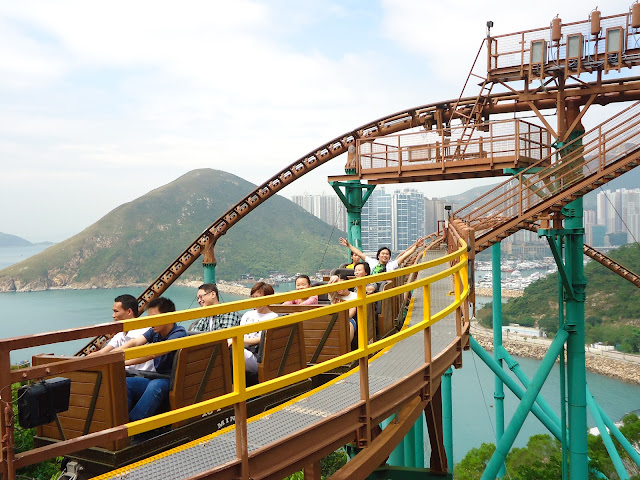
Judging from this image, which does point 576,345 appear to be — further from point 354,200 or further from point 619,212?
point 619,212

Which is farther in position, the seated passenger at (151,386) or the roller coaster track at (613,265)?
the roller coaster track at (613,265)

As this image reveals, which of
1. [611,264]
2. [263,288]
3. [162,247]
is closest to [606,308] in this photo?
[611,264]

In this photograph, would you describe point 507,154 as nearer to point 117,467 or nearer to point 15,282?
point 117,467

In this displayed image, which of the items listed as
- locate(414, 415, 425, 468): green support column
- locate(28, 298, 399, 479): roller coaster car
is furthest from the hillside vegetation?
locate(28, 298, 399, 479): roller coaster car

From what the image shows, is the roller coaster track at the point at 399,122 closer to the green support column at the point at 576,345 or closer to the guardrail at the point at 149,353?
the green support column at the point at 576,345

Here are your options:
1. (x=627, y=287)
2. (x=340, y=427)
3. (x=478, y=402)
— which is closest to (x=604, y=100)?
(x=340, y=427)

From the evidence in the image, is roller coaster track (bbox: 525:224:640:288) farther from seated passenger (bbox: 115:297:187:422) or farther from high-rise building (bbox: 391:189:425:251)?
high-rise building (bbox: 391:189:425:251)

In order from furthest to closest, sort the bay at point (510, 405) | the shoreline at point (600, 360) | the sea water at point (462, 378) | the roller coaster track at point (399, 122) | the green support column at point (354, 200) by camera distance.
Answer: the shoreline at point (600, 360), the sea water at point (462, 378), the bay at point (510, 405), the green support column at point (354, 200), the roller coaster track at point (399, 122)

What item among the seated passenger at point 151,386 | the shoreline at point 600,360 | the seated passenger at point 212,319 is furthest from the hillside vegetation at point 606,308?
the seated passenger at point 151,386
